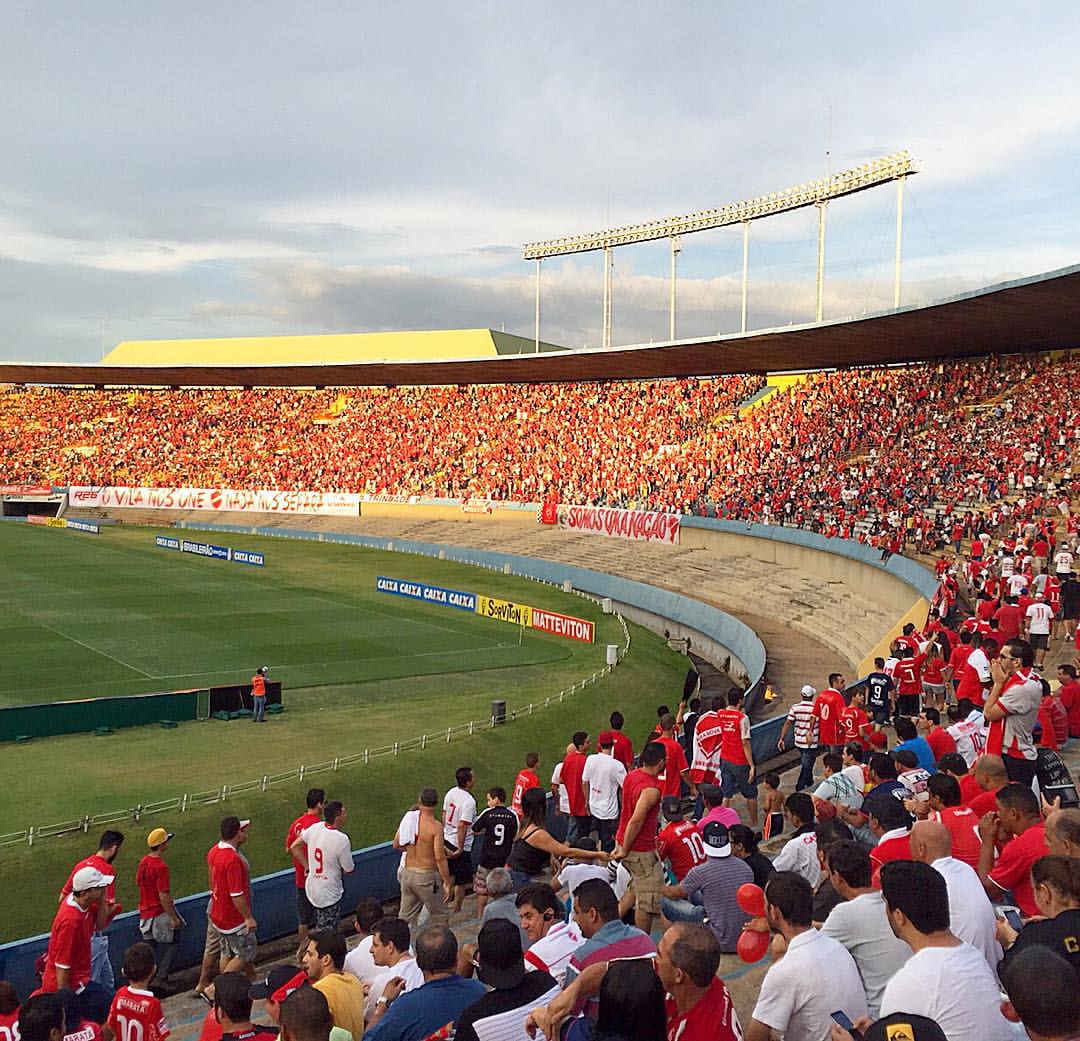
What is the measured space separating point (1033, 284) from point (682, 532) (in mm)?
19589

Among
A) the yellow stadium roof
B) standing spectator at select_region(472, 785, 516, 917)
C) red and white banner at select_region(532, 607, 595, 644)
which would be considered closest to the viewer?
standing spectator at select_region(472, 785, 516, 917)

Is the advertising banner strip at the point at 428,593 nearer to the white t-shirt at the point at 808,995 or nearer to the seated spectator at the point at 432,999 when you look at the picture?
the seated spectator at the point at 432,999

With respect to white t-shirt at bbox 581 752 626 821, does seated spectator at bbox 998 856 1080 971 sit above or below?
above

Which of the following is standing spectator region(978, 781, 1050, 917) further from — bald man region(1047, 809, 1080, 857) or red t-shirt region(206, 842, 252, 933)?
red t-shirt region(206, 842, 252, 933)

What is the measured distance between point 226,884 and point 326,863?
2.98 feet

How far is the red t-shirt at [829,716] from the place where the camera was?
13188 mm

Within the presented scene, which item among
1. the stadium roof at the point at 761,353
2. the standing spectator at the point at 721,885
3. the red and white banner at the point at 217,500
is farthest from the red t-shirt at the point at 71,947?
the red and white banner at the point at 217,500

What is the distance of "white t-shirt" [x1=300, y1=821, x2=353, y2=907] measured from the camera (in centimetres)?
970

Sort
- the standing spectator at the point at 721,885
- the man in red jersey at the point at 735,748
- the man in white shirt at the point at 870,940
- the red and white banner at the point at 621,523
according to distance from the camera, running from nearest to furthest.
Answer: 1. the man in white shirt at the point at 870,940
2. the standing spectator at the point at 721,885
3. the man in red jersey at the point at 735,748
4. the red and white banner at the point at 621,523

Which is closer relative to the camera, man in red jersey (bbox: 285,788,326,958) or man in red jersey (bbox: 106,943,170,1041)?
man in red jersey (bbox: 106,943,170,1041)

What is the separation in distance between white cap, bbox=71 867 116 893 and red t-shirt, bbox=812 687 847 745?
8.74 m

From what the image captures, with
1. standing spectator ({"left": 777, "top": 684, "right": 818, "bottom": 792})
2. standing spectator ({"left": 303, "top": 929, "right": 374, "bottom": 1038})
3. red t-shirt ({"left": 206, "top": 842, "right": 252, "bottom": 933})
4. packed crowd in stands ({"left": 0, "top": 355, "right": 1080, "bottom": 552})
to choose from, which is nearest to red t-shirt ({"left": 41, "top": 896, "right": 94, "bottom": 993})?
red t-shirt ({"left": 206, "top": 842, "right": 252, "bottom": 933})

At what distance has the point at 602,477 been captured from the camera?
2338 inches

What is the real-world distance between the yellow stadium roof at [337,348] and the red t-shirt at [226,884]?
70278 mm
